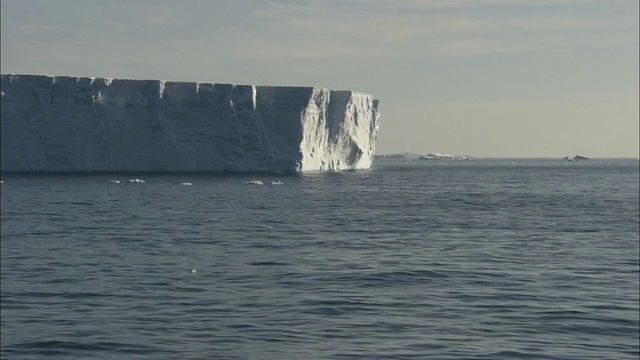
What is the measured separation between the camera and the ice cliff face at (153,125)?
5572 centimetres

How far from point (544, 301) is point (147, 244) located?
11.4 metres

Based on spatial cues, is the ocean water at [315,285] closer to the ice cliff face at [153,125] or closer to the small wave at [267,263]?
the small wave at [267,263]

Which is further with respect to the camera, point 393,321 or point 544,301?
point 544,301

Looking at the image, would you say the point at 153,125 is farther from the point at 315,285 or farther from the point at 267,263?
the point at 315,285

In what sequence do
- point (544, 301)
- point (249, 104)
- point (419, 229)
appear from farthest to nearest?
1. point (249, 104)
2. point (419, 229)
3. point (544, 301)

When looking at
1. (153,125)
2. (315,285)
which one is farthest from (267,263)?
(153,125)

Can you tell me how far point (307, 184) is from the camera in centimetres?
5569

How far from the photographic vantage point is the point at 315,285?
48.8ft

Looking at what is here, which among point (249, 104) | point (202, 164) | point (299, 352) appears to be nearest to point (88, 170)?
point (202, 164)

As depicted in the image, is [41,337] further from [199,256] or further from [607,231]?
[607,231]

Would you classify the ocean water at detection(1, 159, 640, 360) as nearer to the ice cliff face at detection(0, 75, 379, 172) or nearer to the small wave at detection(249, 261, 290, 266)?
the small wave at detection(249, 261, 290, 266)

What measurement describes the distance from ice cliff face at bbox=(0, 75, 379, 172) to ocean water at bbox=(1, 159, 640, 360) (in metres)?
23.5

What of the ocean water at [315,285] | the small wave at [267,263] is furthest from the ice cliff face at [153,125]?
the small wave at [267,263]

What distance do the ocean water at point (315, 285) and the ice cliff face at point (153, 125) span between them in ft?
77.1
